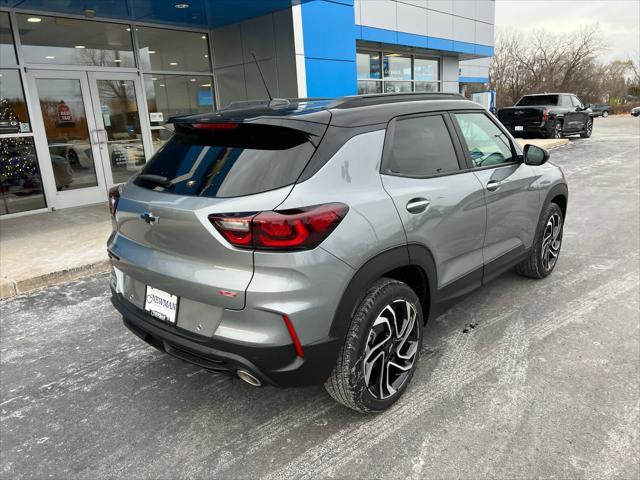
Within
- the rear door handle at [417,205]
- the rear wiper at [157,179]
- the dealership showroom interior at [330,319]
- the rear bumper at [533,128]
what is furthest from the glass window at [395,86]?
the rear wiper at [157,179]

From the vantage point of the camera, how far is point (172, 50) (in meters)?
10.4

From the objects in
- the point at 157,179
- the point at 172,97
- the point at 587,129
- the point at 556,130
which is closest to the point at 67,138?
the point at 172,97

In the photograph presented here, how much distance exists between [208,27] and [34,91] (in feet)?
13.1

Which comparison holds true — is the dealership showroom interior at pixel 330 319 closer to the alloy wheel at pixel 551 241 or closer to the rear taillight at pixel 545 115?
the alloy wheel at pixel 551 241

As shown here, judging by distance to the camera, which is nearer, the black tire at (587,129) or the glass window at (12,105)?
the glass window at (12,105)

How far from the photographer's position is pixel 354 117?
267cm

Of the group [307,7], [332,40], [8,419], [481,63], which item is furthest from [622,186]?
[481,63]

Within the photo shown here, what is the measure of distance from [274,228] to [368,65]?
15613 mm

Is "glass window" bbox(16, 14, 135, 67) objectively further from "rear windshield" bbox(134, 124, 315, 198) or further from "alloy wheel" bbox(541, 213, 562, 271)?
"alloy wheel" bbox(541, 213, 562, 271)

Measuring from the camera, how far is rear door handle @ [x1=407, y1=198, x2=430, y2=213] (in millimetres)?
2752

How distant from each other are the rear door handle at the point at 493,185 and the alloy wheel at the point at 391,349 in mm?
1199

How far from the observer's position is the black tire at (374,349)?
252cm

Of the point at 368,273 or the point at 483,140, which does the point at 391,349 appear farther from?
the point at 483,140

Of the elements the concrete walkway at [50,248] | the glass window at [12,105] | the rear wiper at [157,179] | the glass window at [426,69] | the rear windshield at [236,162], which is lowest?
the concrete walkway at [50,248]
